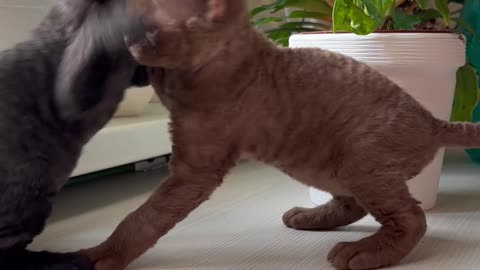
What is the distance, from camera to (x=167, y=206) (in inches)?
34.1

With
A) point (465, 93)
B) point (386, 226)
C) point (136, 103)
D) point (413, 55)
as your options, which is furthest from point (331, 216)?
point (136, 103)

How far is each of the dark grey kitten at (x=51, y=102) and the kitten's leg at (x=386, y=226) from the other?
1.11ft

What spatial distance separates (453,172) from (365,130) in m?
0.82

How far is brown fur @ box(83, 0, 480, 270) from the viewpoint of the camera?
2.82 feet

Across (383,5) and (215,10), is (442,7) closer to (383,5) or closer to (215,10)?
(383,5)

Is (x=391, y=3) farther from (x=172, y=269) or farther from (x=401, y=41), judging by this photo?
(x=172, y=269)

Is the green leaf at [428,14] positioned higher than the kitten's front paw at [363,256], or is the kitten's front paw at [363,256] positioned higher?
the green leaf at [428,14]

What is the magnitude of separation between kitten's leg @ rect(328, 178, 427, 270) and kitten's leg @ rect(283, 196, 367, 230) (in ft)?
0.49

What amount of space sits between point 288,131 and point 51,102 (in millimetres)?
313

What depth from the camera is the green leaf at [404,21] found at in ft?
3.86

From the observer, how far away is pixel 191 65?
84 cm

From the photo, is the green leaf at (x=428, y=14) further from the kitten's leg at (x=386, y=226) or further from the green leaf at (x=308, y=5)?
the kitten's leg at (x=386, y=226)

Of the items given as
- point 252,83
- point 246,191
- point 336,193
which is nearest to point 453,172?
point 246,191

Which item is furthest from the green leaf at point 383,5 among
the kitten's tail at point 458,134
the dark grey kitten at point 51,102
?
the dark grey kitten at point 51,102
